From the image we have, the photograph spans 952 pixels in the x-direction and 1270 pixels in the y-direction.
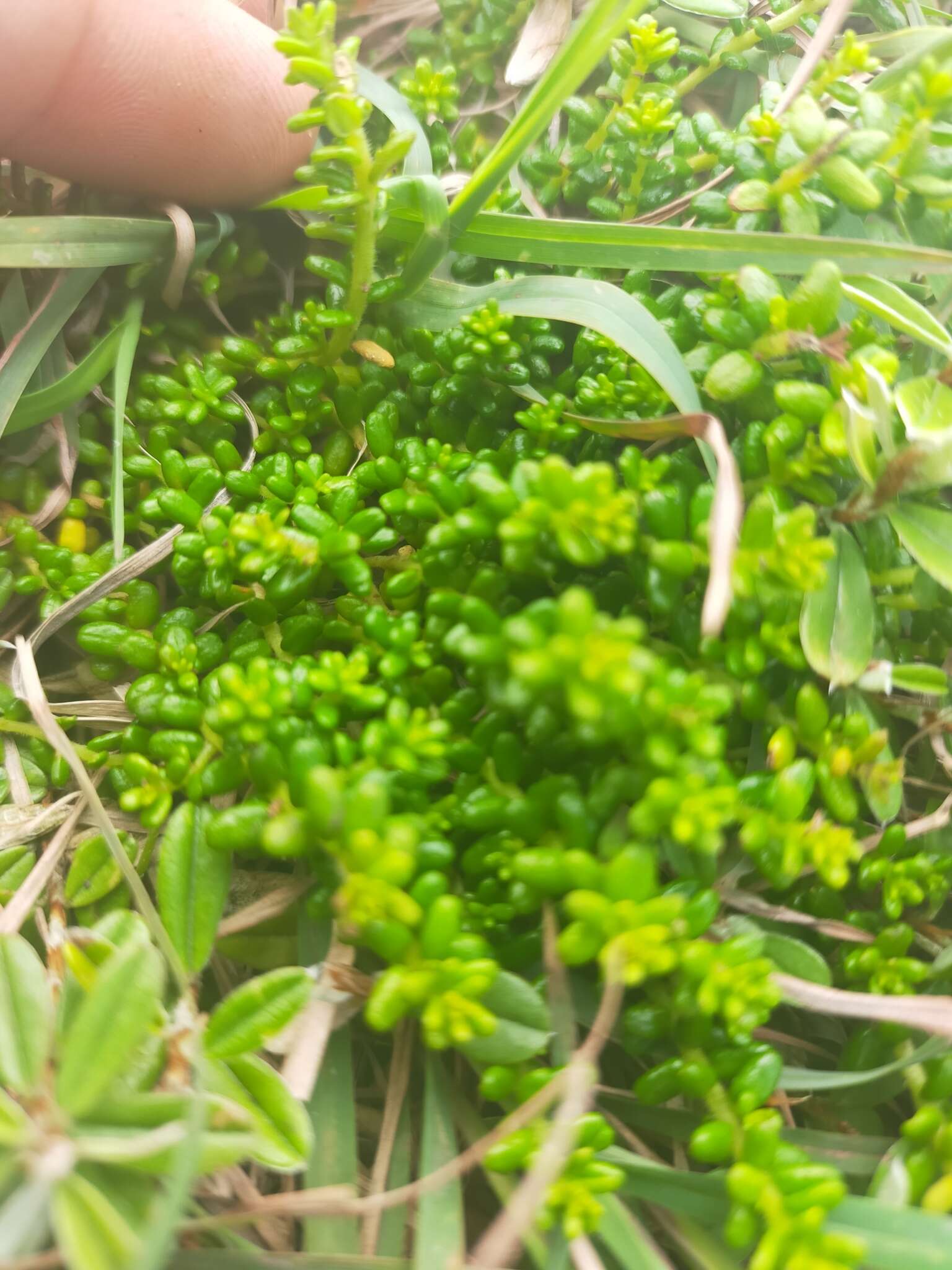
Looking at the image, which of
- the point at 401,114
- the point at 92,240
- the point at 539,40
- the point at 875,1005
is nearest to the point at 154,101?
the point at 92,240

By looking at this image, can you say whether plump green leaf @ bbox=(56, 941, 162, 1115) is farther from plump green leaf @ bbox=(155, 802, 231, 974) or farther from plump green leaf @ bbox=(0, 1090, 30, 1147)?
plump green leaf @ bbox=(155, 802, 231, 974)

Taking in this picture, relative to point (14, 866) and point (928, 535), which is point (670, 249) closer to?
point (928, 535)

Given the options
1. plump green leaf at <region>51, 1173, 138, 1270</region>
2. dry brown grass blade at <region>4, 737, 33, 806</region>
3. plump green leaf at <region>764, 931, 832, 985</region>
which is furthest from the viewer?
dry brown grass blade at <region>4, 737, 33, 806</region>

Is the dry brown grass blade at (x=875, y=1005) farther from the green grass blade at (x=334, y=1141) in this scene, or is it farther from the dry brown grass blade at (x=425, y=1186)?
the green grass blade at (x=334, y=1141)

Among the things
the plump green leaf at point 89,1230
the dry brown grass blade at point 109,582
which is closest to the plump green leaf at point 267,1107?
the plump green leaf at point 89,1230

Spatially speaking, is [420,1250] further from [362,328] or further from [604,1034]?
[362,328]

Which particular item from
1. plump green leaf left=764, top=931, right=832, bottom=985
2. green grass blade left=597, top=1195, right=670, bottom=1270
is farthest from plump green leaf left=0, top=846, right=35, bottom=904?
plump green leaf left=764, top=931, right=832, bottom=985

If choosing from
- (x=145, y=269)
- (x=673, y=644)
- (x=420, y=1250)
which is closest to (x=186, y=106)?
(x=145, y=269)
